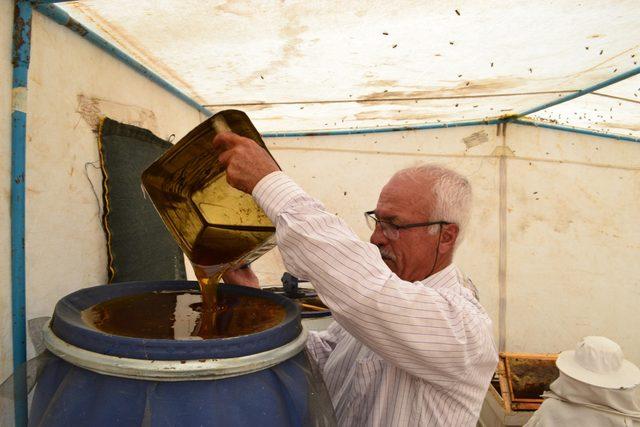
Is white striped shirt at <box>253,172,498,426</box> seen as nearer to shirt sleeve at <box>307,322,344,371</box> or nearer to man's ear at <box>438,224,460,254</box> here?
man's ear at <box>438,224,460,254</box>

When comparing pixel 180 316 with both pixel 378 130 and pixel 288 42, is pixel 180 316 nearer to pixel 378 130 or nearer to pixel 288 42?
pixel 288 42

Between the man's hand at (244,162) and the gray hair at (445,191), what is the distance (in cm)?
56

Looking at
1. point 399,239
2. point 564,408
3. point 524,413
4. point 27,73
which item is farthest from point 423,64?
point 524,413

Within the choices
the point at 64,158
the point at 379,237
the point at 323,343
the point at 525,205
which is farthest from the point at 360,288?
the point at 525,205

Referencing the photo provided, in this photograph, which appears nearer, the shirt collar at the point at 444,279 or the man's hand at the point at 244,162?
the man's hand at the point at 244,162

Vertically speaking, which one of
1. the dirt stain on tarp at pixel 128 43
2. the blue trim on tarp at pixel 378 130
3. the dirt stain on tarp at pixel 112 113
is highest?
the blue trim on tarp at pixel 378 130

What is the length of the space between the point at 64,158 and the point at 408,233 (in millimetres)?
1122

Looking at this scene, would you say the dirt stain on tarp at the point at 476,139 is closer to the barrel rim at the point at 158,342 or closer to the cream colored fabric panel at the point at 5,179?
the barrel rim at the point at 158,342

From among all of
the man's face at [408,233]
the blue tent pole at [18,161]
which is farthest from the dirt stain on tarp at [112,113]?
the man's face at [408,233]

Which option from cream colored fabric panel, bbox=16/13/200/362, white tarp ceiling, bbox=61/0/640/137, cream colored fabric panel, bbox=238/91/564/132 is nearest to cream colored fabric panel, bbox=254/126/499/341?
cream colored fabric panel, bbox=238/91/564/132

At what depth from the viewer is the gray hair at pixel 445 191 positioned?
4.85 ft

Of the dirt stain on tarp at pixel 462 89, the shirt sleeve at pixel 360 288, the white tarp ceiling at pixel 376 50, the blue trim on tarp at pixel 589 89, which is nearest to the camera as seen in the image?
the shirt sleeve at pixel 360 288

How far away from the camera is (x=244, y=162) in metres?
1.13

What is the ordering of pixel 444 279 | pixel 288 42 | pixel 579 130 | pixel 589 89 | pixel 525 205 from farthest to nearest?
1. pixel 525 205
2. pixel 579 130
3. pixel 589 89
4. pixel 288 42
5. pixel 444 279
